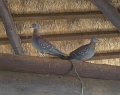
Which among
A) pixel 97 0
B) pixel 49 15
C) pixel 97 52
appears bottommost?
pixel 97 52

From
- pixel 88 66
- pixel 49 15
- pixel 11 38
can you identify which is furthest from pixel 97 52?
pixel 88 66

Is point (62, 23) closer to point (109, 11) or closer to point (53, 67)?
point (109, 11)

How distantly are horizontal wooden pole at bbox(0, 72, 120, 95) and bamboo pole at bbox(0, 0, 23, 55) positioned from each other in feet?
5.89

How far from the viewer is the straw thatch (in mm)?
4156

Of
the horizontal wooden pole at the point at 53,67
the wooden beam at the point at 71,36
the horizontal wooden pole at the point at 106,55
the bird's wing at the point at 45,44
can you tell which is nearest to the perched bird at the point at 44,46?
the bird's wing at the point at 45,44

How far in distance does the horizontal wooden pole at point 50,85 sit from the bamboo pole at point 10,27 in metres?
1.79

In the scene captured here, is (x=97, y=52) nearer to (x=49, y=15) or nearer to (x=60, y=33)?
(x=60, y=33)

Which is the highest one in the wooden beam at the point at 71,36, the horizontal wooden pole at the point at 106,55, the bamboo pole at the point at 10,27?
the bamboo pole at the point at 10,27

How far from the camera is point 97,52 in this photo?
16.1ft

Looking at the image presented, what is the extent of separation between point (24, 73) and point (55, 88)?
0.61 ft

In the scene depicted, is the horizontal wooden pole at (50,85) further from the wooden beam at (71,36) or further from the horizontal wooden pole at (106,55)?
the horizontal wooden pole at (106,55)

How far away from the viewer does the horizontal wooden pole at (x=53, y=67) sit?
6.33 ft

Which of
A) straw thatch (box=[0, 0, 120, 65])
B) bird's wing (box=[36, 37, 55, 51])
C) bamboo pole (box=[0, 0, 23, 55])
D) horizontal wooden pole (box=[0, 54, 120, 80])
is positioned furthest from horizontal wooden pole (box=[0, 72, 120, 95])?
straw thatch (box=[0, 0, 120, 65])

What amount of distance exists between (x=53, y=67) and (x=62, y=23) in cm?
245
